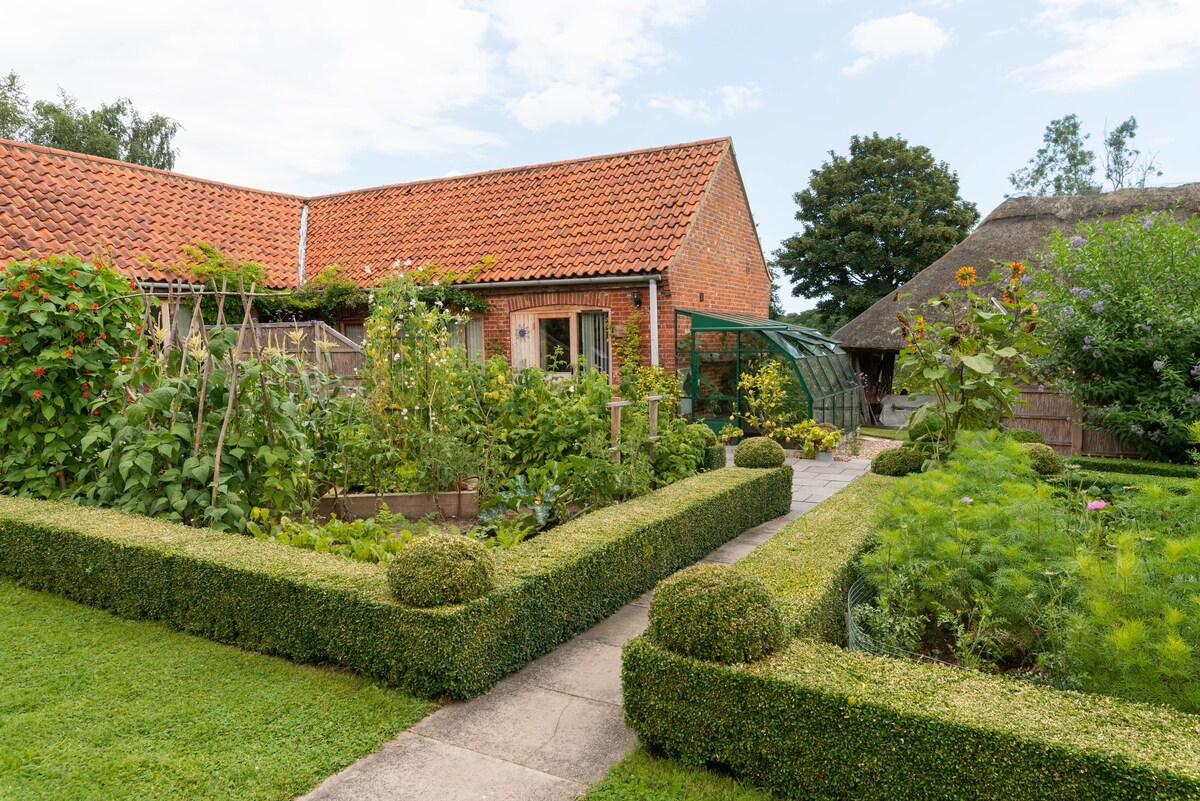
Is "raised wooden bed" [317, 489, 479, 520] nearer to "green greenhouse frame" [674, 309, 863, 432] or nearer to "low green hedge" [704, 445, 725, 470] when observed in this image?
"low green hedge" [704, 445, 725, 470]

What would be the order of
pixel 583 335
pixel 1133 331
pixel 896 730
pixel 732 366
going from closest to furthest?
pixel 896 730 < pixel 1133 331 < pixel 732 366 < pixel 583 335

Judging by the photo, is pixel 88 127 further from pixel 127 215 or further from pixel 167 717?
pixel 167 717

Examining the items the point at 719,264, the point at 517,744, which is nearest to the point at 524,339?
the point at 719,264

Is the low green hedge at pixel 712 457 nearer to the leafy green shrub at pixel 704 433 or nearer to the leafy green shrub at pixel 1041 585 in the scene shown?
the leafy green shrub at pixel 704 433

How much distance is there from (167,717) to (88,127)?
3283cm

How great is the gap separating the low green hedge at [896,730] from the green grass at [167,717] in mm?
1356

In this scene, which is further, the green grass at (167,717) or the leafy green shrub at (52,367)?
the leafy green shrub at (52,367)

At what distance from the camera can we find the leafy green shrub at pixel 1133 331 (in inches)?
307

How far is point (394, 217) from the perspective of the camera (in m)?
17.4

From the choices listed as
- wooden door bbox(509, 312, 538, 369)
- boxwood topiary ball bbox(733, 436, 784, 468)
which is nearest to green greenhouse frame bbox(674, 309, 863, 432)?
wooden door bbox(509, 312, 538, 369)

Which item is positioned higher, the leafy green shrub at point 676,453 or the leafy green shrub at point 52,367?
the leafy green shrub at point 52,367

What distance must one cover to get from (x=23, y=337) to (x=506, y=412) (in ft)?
12.9

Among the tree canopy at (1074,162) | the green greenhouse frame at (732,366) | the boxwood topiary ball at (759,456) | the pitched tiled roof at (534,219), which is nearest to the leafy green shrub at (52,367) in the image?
the boxwood topiary ball at (759,456)

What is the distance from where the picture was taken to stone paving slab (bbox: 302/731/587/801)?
2998mm
